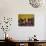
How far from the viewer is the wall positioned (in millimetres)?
4707

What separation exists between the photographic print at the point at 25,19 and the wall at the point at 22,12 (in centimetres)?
11

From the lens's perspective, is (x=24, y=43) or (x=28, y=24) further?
(x=28, y=24)

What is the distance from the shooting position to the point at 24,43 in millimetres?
4137

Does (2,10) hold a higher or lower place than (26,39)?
higher

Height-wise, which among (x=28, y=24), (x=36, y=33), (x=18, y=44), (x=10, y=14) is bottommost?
(x=18, y=44)

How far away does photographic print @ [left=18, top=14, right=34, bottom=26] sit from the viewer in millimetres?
4746

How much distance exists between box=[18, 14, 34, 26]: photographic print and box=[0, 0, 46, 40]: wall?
107mm

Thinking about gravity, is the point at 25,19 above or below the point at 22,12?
below

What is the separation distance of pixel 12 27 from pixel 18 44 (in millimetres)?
842

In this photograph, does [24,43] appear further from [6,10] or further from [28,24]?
[6,10]

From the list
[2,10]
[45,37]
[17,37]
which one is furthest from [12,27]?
[45,37]

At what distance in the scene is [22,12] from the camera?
187 inches

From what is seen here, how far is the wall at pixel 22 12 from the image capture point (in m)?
4.71

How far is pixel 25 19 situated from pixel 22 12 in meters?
0.27
